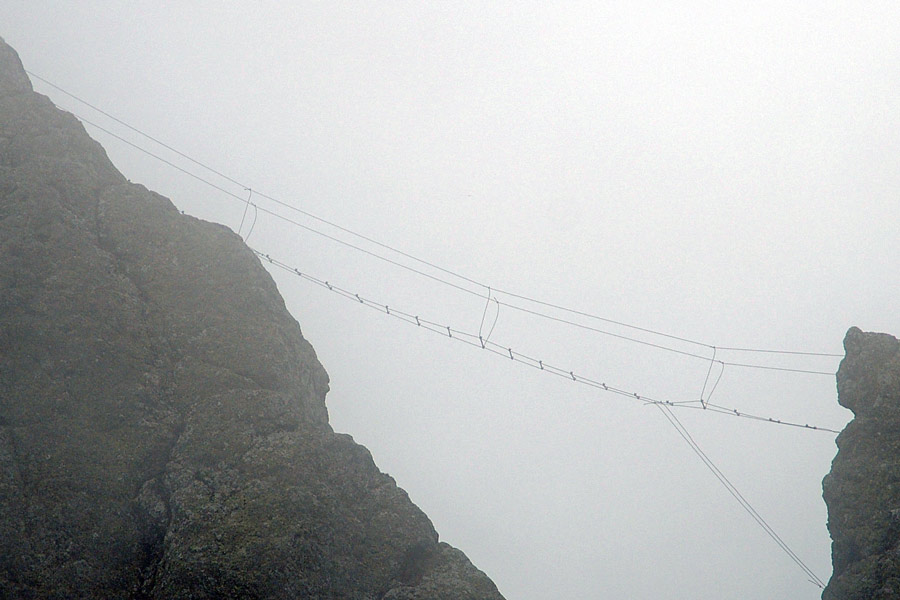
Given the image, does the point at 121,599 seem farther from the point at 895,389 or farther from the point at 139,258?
the point at 895,389

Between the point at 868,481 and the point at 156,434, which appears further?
the point at 868,481

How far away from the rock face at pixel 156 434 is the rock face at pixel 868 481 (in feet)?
26.2

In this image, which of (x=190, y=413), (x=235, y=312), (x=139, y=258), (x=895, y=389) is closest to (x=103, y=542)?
(x=190, y=413)

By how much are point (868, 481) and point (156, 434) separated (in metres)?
15.9

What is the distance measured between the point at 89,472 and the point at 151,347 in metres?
2.90

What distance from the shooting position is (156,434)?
466 inches

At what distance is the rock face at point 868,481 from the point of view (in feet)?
40.4

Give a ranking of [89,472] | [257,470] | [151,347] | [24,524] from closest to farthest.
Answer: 1. [24,524]
2. [89,472]
3. [257,470]
4. [151,347]

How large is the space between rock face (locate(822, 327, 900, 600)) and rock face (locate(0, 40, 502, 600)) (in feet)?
26.2

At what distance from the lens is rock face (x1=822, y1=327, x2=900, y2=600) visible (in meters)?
12.3

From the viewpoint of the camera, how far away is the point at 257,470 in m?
11.7

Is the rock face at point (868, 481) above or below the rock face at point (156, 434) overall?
above

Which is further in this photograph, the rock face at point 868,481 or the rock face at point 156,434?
the rock face at point 868,481

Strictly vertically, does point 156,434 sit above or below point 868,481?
below
